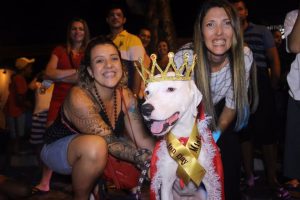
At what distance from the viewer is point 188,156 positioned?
2604mm

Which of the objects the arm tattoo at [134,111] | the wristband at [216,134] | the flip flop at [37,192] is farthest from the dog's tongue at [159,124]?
the flip flop at [37,192]

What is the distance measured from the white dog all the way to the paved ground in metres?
1.32

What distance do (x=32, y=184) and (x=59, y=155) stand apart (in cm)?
170

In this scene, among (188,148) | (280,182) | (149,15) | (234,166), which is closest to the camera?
(188,148)

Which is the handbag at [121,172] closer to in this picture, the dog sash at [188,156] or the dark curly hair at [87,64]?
the dark curly hair at [87,64]

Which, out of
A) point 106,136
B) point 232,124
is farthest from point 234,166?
point 106,136

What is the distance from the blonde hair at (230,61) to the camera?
9.73 ft

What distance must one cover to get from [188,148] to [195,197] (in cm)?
43

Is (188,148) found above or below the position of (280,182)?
above

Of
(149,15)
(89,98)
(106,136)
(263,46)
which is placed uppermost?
(149,15)

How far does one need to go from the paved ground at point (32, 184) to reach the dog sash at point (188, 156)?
1416mm

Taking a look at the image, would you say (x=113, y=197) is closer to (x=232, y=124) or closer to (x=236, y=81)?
(x=232, y=124)

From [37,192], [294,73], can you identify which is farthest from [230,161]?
[37,192]

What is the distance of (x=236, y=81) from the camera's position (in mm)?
2992
